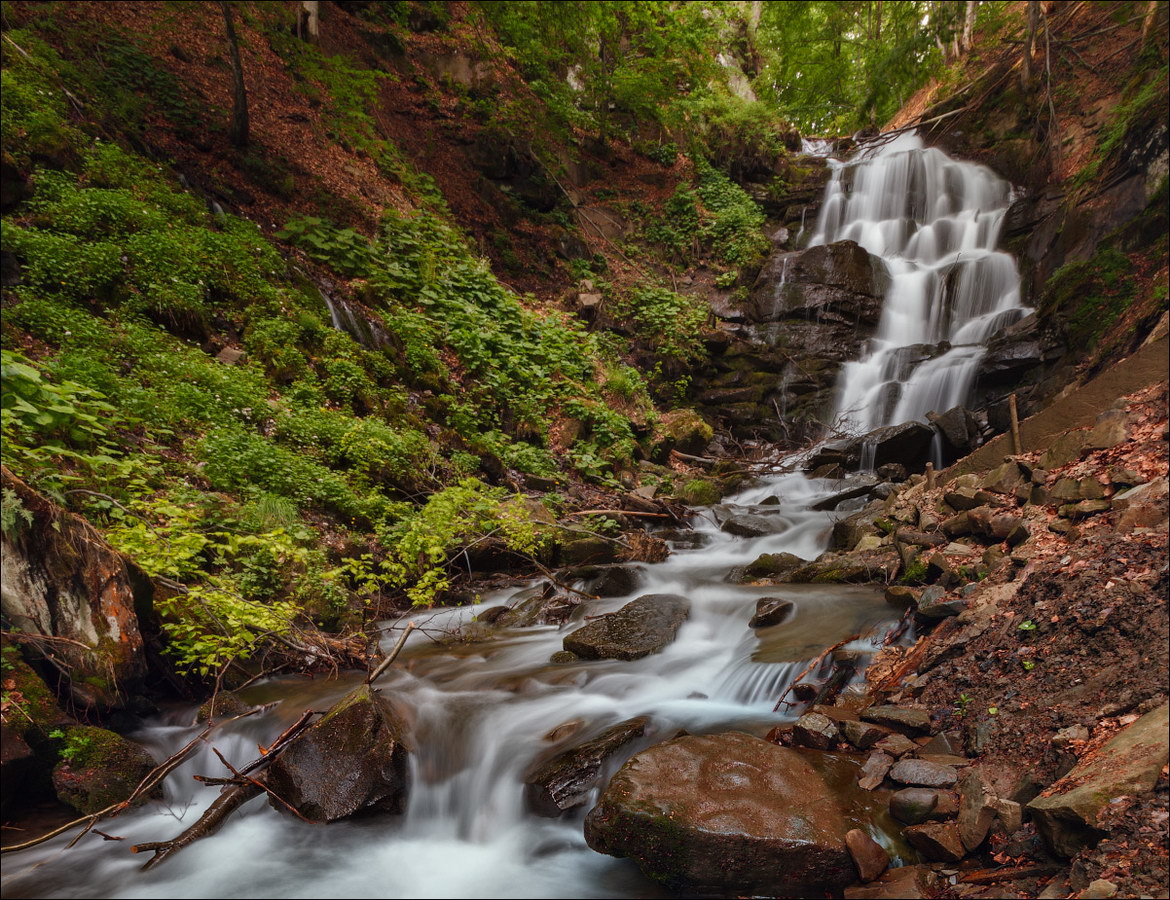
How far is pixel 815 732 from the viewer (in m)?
3.68

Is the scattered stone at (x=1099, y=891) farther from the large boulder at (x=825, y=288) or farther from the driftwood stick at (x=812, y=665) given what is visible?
the large boulder at (x=825, y=288)

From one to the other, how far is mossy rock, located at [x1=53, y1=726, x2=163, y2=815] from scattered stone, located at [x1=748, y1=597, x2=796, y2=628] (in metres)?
4.80

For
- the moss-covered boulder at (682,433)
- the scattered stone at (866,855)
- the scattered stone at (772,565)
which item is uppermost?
the moss-covered boulder at (682,433)

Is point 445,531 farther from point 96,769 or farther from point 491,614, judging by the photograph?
point 96,769

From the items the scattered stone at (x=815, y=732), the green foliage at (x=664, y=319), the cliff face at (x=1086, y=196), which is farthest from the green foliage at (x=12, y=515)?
the green foliage at (x=664, y=319)

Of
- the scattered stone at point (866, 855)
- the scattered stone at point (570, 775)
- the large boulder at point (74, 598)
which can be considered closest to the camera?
the scattered stone at point (866, 855)

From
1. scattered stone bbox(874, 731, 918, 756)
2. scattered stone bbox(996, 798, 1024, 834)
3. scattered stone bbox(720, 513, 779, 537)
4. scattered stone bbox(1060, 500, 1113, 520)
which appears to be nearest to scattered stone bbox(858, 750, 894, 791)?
scattered stone bbox(874, 731, 918, 756)

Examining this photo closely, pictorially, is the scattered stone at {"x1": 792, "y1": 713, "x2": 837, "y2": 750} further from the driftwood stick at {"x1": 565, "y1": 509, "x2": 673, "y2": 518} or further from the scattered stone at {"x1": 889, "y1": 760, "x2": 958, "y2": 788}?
the driftwood stick at {"x1": 565, "y1": 509, "x2": 673, "y2": 518}

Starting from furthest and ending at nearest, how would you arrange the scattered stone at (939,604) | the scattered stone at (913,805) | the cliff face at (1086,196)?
the cliff face at (1086,196), the scattered stone at (939,604), the scattered stone at (913,805)

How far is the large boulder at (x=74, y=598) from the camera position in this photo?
12.2ft

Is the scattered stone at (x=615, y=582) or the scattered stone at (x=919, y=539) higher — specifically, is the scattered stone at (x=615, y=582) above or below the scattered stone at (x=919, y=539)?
below

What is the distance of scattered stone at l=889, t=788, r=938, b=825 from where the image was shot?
291 cm

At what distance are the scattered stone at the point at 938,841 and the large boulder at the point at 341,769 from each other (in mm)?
3042

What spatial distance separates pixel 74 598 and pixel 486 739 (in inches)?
113
